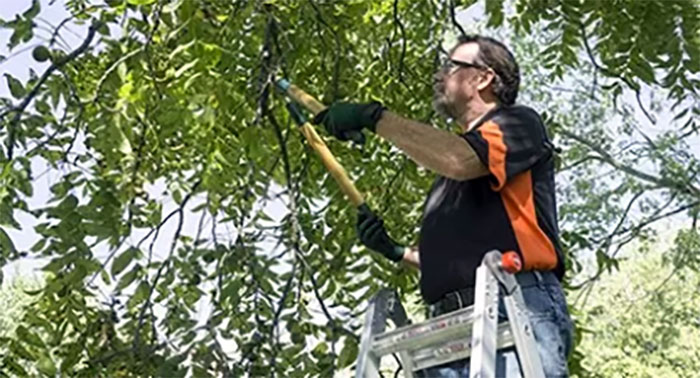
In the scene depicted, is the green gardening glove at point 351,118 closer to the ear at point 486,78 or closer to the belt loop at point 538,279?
the ear at point 486,78

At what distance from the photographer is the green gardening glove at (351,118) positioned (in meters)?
1.95

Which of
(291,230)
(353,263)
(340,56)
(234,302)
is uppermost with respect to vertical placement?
(340,56)

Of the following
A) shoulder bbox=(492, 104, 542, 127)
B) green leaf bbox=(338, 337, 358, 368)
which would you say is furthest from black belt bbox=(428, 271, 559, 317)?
green leaf bbox=(338, 337, 358, 368)

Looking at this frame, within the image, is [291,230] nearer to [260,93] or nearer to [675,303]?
[260,93]

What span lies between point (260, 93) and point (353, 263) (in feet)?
2.37

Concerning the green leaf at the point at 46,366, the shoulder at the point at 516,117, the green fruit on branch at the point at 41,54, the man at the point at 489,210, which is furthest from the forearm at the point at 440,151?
the green leaf at the point at 46,366

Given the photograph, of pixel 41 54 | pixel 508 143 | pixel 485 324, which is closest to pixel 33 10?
pixel 41 54

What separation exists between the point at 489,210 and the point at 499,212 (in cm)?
2

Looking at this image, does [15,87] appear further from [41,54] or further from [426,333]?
[426,333]

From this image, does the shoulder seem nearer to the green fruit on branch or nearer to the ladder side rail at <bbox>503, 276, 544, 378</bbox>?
the ladder side rail at <bbox>503, 276, 544, 378</bbox>

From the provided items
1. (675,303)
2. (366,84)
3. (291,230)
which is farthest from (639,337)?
(291,230)

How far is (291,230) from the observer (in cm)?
223

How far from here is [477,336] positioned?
1655 millimetres

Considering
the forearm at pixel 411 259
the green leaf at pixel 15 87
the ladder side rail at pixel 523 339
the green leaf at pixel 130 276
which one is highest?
the green leaf at pixel 15 87
